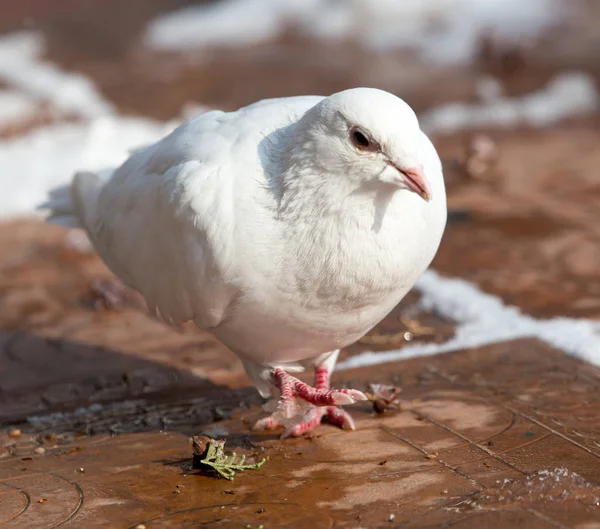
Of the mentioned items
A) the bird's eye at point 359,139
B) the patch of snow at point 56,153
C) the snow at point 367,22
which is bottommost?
the bird's eye at point 359,139

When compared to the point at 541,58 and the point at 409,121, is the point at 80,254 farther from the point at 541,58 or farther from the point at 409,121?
the point at 541,58

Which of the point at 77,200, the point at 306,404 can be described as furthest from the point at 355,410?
the point at 77,200

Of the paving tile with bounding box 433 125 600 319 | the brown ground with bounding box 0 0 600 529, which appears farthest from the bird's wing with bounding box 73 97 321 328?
the paving tile with bounding box 433 125 600 319

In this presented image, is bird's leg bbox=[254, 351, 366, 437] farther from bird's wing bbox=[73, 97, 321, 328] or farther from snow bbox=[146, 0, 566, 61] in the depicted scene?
snow bbox=[146, 0, 566, 61]

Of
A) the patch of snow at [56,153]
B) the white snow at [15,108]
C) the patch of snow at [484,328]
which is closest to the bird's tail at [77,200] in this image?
the patch of snow at [484,328]

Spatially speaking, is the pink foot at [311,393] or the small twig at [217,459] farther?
the pink foot at [311,393]

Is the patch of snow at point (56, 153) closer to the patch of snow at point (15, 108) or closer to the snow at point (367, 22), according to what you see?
the patch of snow at point (15, 108)

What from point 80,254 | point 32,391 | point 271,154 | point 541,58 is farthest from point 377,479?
point 541,58

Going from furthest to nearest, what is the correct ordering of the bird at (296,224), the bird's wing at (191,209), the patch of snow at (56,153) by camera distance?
the patch of snow at (56,153) → the bird's wing at (191,209) → the bird at (296,224)
